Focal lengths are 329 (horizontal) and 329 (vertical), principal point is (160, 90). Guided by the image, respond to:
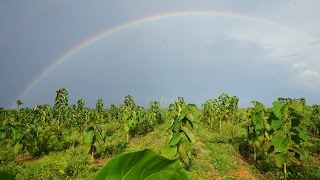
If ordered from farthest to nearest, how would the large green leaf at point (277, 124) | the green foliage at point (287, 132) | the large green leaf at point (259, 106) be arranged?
the large green leaf at point (259, 106) → the large green leaf at point (277, 124) → the green foliage at point (287, 132)

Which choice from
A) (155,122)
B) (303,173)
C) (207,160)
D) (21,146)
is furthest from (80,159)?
(155,122)

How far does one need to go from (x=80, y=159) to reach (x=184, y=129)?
547 cm

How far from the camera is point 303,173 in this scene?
10.6 metres

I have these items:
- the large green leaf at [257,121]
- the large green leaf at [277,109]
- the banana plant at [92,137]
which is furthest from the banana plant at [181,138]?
the banana plant at [92,137]

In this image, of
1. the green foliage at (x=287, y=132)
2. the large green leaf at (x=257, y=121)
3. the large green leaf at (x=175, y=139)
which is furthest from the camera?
the large green leaf at (x=257, y=121)

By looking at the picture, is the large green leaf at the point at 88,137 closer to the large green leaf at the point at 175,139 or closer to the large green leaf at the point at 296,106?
the large green leaf at the point at 175,139

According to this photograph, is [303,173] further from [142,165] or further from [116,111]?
[116,111]

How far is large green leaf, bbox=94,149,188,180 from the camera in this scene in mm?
616

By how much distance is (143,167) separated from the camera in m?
0.63

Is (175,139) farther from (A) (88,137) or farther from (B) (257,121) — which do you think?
(A) (88,137)

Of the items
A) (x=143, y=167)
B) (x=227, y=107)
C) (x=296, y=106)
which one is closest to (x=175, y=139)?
(x=296, y=106)

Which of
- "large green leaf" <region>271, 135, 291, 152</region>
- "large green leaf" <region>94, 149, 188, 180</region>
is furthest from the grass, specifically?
"large green leaf" <region>94, 149, 188, 180</region>

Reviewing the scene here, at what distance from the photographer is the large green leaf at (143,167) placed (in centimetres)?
62

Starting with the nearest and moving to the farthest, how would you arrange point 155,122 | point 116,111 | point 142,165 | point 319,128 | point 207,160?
point 142,165 < point 207,160 < point 319,128 < point 155,122 < point 116,111
